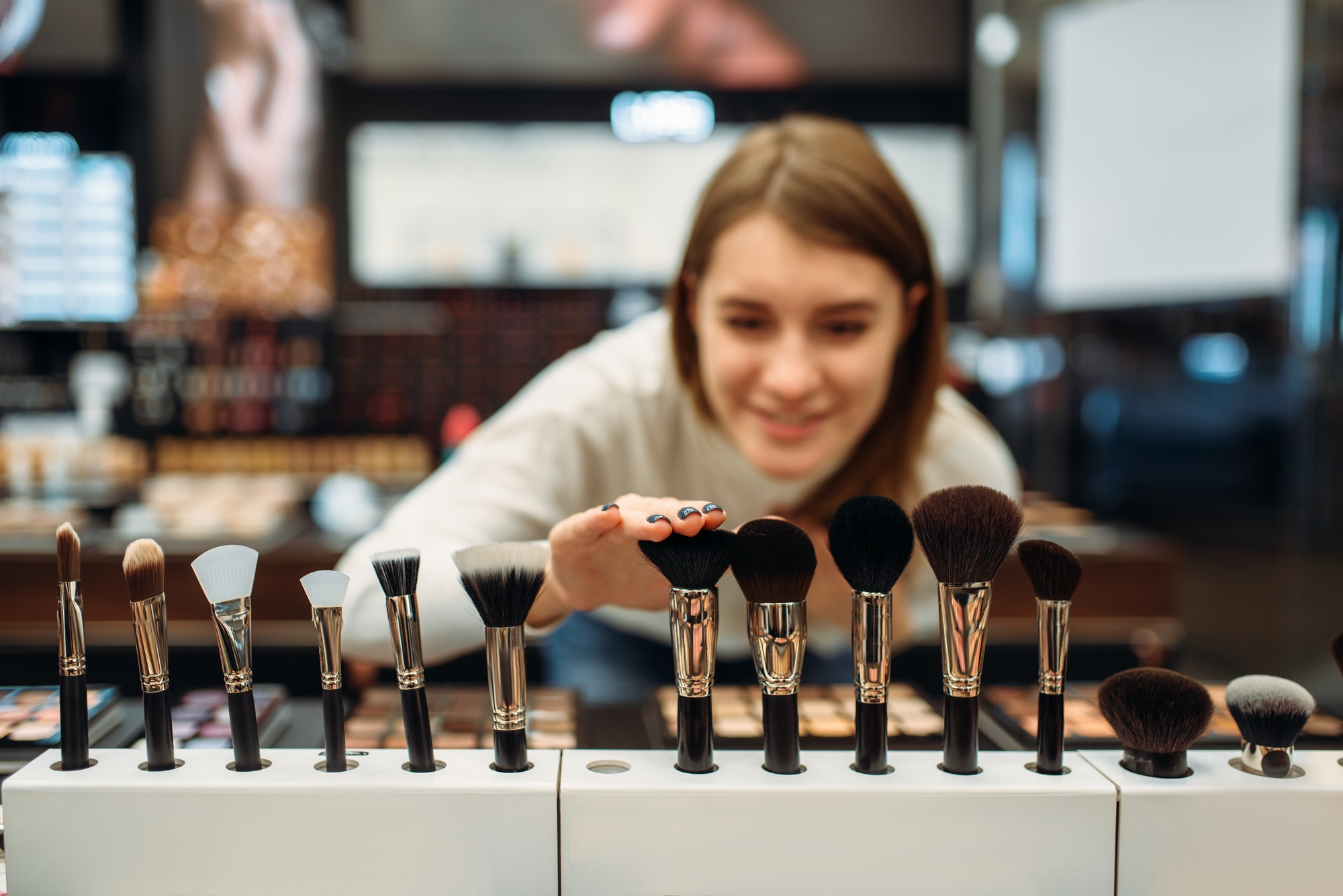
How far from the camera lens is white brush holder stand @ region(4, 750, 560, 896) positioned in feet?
2.05

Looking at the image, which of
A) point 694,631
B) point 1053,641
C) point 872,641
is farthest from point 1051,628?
point 694,631

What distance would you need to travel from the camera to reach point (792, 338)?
1.06 meters

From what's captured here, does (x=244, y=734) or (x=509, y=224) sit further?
(x=509, y=224)

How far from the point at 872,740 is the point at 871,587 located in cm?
10

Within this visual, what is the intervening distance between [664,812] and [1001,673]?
63.3 inches

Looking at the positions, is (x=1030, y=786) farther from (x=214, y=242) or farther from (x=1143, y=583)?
(x=214, y=242)

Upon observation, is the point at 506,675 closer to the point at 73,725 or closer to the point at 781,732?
the point at 781,732

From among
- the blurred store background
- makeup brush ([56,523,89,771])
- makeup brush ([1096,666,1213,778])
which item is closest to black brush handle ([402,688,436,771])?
makeup brush ([56,523,89,771])

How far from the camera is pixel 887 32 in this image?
4.09 metres

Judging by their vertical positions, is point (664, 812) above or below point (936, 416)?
below

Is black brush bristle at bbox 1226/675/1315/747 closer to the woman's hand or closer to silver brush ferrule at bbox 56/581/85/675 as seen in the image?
the woman's hand

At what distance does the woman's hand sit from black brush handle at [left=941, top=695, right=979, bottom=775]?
0.20 m

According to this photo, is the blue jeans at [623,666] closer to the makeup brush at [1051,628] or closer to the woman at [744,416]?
the woman at [744,416]

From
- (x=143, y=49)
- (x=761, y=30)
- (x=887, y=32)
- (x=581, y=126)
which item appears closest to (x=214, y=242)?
(x=143, y=49)
